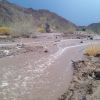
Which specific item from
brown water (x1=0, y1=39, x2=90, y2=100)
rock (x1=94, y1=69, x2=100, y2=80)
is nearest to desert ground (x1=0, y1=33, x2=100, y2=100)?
brown water (x1=0, y1=39, x2=90, y2=100)

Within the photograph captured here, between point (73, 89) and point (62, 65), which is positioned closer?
point (73, 89)

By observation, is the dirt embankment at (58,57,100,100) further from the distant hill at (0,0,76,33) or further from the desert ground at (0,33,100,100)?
the distant hill at (0,0,76,33)

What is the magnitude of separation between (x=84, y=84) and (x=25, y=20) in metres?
72.2

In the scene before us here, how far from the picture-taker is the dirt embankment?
50.8 feet

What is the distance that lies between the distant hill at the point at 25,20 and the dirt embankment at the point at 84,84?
1484 inches

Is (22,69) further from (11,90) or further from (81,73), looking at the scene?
(11,90)

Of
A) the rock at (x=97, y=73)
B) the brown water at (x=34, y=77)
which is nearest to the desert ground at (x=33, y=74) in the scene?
the brown water at (x=34, y=77)

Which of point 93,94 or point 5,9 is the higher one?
point 5,9

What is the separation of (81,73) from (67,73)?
4.75ft

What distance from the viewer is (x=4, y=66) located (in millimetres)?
25422

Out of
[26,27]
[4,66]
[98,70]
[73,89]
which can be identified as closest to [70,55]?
[4,66]

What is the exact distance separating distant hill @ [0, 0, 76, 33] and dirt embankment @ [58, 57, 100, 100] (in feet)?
124

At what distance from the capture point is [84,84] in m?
18.1

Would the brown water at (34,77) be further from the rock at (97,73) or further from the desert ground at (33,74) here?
the rock at (97,73)
